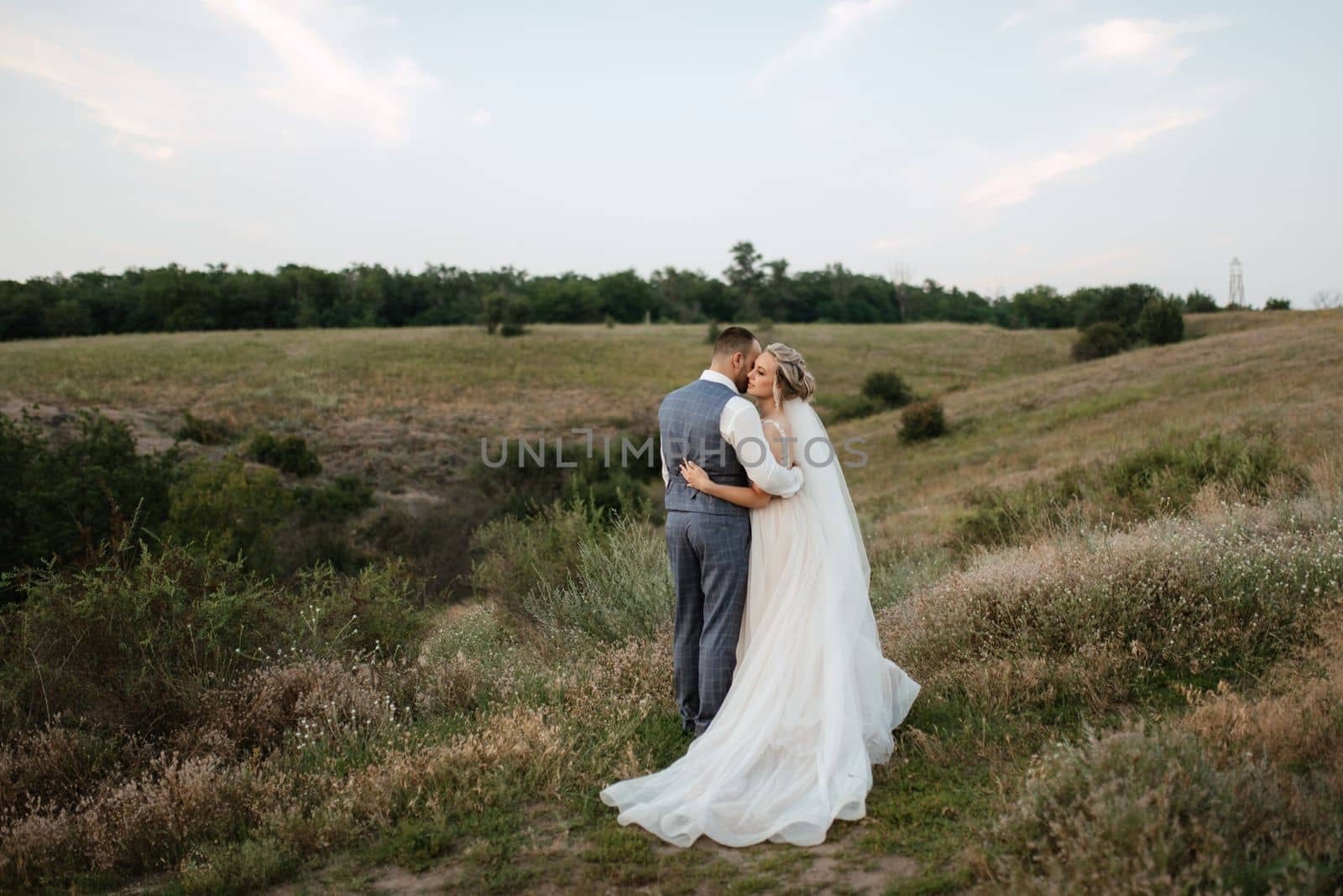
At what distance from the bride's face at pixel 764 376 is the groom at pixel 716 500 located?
0.15 feet

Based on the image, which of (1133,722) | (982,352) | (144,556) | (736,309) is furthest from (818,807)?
(736,309)

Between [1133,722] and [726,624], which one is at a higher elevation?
[726,624]

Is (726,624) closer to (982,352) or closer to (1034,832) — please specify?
(1034,832)

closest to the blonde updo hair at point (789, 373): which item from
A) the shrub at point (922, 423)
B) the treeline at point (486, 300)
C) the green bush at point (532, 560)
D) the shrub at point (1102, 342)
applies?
the green bush at point (532, 560)

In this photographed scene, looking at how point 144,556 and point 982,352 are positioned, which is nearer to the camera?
point 144,556

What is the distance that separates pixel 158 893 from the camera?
3.51 metres

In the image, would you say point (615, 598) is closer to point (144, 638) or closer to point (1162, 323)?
point (144, 638)

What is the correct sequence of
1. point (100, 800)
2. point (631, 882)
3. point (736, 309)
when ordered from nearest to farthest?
point (631, 882) → point (100, 800) → point (736, 309)

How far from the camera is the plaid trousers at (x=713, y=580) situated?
4.64 meters

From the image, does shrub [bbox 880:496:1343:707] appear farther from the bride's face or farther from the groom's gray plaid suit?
the bride's face

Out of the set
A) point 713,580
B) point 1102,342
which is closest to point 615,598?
point 713,580

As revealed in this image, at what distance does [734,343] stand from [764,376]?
25 cm

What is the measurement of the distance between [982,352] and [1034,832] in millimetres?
60111

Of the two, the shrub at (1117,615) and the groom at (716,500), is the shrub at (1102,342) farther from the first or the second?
the groom at (716,500)
